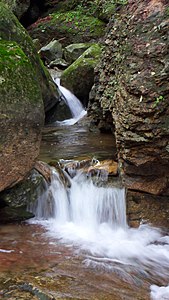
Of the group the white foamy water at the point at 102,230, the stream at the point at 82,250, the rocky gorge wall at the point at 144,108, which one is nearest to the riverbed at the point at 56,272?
the stream at the point at 82,250

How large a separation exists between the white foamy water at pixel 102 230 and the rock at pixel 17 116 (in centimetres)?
99

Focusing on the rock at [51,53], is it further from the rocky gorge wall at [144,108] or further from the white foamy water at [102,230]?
the white foamy water at [102,230]

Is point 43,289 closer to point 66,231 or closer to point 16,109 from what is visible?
point 66,231

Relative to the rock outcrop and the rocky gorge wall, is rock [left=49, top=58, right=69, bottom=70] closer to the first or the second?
the rocky gorge wall

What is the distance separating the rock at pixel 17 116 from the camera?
175 inches

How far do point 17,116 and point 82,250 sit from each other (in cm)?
186

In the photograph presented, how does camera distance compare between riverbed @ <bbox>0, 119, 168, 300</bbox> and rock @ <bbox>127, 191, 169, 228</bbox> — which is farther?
rock @ <bbox>127, 191, 169, 228</bbox>

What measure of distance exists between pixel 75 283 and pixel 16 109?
2.26 meters

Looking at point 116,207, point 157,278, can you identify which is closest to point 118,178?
point 116,207

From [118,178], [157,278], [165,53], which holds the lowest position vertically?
[157,278]

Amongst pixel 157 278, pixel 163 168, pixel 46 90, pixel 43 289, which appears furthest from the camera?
pixel 46 90

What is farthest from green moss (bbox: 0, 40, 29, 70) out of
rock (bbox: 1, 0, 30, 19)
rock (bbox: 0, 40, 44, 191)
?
rock (bbox: 1, 0, 30, 19)

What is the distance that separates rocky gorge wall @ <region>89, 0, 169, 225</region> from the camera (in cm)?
430

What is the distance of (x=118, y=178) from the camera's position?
5547 millimetres
